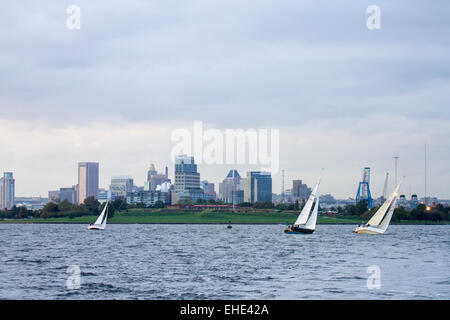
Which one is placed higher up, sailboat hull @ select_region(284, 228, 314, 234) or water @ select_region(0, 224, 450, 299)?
water @ select_region(0, 224, 450, 299)

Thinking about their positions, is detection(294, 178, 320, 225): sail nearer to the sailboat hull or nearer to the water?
the sailboat hull

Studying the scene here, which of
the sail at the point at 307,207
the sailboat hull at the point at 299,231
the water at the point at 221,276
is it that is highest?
the sail at the point at 307,207

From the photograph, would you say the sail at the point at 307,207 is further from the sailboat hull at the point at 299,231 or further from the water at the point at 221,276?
the water at the point at 221,276

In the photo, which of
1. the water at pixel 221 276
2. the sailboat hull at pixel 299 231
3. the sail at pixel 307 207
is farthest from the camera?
the sailboat hull at pixel 299 231

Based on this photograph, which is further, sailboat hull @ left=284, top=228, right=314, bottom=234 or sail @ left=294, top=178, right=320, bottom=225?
sailboat hull @ left=284, top=228, right=314, bottom=234

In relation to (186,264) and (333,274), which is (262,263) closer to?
(186,264)

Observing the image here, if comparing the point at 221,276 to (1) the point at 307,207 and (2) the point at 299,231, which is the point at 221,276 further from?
(2) the point at 299,231

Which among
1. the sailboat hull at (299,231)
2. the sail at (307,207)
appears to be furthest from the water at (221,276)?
the sailboat hull at (299,231)

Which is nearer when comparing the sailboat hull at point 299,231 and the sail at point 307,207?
the sail at point 307,207

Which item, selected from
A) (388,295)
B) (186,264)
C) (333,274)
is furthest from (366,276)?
(186,264)

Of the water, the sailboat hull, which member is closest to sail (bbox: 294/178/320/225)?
the sailboat hull

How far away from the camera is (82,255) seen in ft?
337

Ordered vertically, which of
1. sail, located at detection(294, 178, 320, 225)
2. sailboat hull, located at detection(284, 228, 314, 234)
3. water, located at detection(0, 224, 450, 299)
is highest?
sail, located at detection(294, 178, 320, 225)
